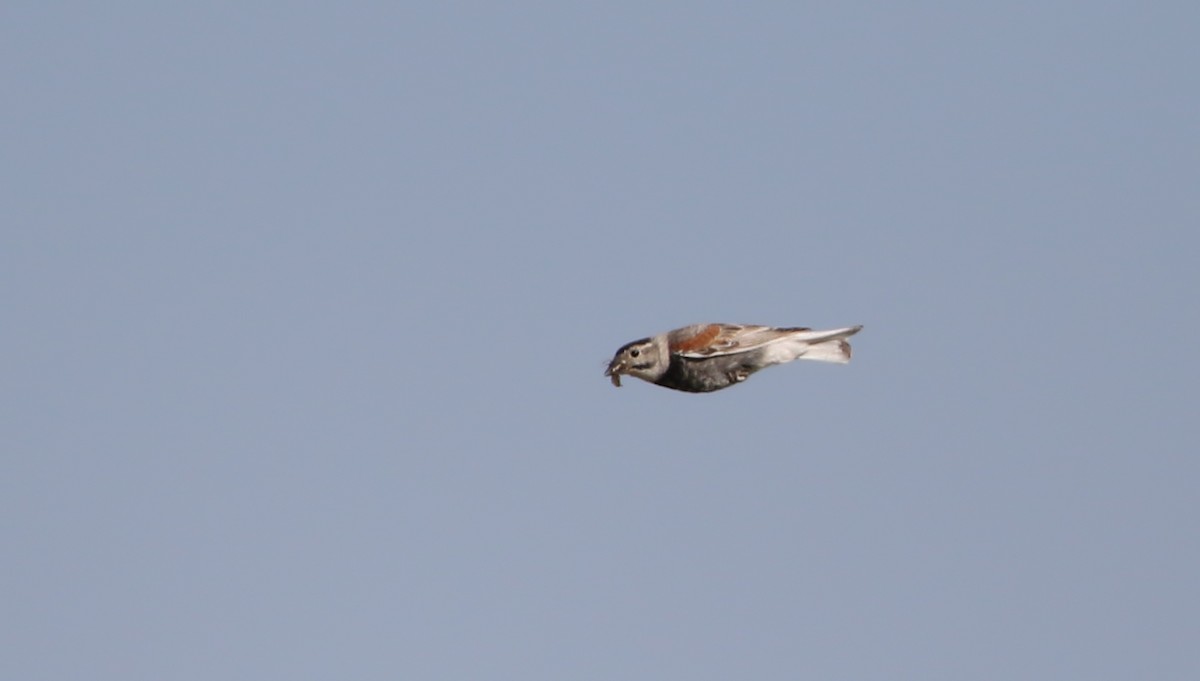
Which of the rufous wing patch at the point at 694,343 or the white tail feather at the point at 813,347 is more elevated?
the rufous wing patch at the point at 694,343

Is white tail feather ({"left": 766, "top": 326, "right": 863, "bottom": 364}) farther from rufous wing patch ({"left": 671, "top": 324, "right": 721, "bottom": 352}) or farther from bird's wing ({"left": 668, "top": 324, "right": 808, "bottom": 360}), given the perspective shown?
rufous wing patch ({"left": 671, "top": 324, "right": 721, "bottom": 352})

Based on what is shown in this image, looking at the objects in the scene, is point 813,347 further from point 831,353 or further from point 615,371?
point 615,371

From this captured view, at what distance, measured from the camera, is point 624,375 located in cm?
4350

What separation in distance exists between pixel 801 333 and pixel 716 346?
1.74 meters

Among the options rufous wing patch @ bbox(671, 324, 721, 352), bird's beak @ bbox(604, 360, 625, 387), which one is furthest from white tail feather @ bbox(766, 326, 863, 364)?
bird's beak @ bbox(604, 360, 625, 387)

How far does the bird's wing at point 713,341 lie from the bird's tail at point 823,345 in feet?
1.91

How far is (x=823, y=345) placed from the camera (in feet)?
145

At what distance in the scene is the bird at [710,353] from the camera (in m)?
43.5

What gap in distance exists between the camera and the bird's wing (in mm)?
43469

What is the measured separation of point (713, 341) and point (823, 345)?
2312 millimetres

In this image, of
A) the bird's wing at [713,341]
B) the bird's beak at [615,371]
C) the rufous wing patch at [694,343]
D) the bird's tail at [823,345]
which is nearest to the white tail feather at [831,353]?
the bird's tail at [823,345]

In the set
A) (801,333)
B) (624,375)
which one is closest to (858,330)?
(801,333)

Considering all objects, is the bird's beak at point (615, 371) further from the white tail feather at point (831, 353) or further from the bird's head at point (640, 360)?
the white tail feather at point (831, 353)

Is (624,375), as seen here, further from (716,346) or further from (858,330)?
(858,330)
